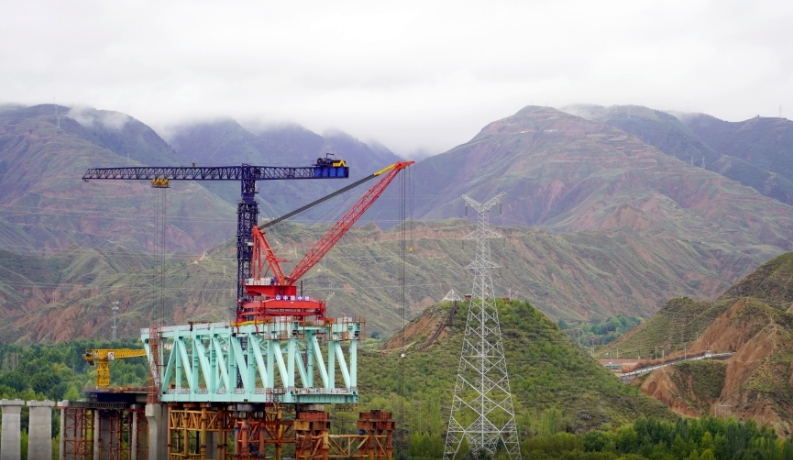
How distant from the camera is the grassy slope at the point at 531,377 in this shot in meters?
152

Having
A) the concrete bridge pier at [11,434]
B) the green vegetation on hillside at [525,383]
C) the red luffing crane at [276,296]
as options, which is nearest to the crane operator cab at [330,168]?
the red luffing crane at [276,296]

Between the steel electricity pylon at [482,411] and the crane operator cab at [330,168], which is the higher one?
the crane operator cab at [330,168]

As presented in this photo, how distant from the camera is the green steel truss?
97.1m

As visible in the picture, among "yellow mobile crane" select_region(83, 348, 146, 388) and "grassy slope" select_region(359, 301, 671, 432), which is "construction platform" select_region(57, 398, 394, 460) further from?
"grassy slope" select_region(359, 301, 671, 432)

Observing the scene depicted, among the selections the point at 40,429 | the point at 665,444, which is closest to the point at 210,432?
the point at 40,429

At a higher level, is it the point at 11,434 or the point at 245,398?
the point at 245,398

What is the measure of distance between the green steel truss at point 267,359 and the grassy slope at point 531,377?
39.1 metres

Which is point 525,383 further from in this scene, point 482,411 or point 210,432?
point 210,432

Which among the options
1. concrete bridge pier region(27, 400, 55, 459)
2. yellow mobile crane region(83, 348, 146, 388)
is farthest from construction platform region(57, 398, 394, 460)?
yellow mobile crane region(83, 348, 146, 388)

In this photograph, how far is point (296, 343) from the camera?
98.3m

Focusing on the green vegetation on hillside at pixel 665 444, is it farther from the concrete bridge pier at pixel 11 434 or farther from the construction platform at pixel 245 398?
the concrete bridge pier at pixel 11 434

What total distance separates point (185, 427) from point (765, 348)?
10250 centimetres

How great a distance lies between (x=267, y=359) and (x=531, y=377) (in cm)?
6408

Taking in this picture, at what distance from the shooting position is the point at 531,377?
524 ft
